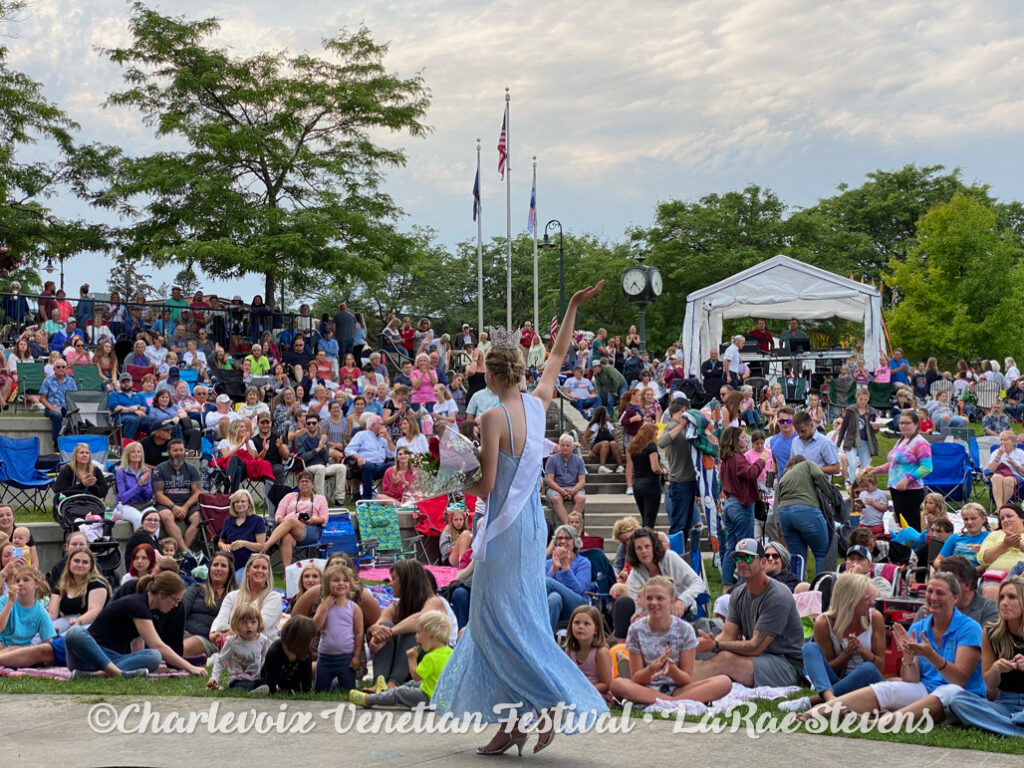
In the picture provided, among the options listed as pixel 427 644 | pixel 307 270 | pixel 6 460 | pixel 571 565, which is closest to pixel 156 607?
pixel 427 644

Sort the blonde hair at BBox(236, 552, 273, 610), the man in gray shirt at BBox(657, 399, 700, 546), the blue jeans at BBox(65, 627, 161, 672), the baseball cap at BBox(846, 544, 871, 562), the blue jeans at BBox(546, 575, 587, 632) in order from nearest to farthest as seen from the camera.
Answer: the blue jeans at BBox(65, 627, 161, 672), the blonde hair at BBox(236, 552, 273, 610), the blue jeans at BBox(546, 575, 587, 632), the baseball cap at BBox(846, 544, 871, 562), the man in gray shirt at BBox(657, 399, 700, 546)

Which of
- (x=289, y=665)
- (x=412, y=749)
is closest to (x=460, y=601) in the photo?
(x=289, y=665)

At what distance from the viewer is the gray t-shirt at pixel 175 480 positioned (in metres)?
12.8

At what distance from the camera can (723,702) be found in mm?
7441

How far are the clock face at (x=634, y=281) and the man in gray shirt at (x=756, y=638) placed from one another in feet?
43.7

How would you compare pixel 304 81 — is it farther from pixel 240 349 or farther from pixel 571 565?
pixel 571 565

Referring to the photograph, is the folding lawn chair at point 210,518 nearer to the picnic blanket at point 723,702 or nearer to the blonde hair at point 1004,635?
the picnic blanket at point 723,702

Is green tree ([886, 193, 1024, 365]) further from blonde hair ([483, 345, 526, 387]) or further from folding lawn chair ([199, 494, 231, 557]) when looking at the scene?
blonde hair ([483, 345, 526, 387])

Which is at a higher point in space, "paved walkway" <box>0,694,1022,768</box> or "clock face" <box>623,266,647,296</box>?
"clock face" <box>623,266,647,296</box>

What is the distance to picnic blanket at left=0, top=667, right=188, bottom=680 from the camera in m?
8.62

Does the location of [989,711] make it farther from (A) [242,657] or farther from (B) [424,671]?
(A) [242,657]

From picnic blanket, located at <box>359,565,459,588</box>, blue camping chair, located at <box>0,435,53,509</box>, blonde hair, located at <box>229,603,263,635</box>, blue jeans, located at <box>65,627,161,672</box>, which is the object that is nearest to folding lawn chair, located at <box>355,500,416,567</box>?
picnic blanket, located at <box>359,565,459,588</box>

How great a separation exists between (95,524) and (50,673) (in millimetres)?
3513

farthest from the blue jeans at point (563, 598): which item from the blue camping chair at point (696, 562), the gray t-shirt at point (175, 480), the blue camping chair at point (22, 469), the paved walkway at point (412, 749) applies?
the blue camping chair at point (22, 469)
